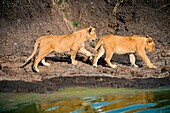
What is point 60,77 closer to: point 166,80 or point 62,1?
point 166,80

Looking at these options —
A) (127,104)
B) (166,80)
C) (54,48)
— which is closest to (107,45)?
(54,48)

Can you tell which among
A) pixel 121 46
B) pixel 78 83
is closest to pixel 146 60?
pixel 121 46

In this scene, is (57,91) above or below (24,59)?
below

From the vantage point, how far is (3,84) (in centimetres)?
1369

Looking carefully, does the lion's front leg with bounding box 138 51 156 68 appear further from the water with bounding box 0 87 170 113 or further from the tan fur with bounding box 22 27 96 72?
the water with bounding box 0 87 170 113

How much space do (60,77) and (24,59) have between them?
2.57m

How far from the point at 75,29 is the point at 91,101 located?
32.7ft

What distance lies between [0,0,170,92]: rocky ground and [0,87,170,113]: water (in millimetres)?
651

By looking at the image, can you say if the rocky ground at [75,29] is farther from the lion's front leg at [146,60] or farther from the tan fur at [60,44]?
the tan fur at [60,44]

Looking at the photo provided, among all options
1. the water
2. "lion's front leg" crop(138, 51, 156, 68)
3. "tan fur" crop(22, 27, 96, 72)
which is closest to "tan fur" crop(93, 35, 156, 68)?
"lion's front leg" crop(138, 51, 156, 68)

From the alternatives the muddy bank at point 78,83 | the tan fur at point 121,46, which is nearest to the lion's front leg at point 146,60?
the tan fur at point 121,46

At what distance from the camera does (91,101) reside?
38.0 ft

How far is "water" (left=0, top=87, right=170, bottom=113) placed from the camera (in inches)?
411

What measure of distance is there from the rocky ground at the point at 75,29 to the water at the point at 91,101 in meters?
0.65
